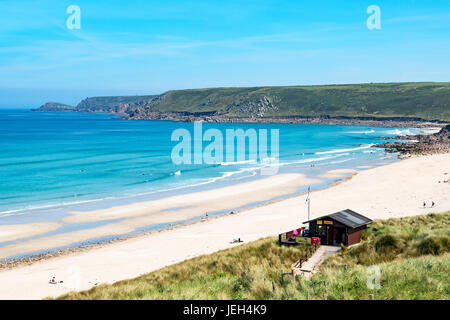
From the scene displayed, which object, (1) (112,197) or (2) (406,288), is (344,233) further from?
(1) (112,197)

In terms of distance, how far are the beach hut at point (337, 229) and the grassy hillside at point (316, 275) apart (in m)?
0.89

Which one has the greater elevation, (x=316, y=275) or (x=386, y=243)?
(x=316, y=275)

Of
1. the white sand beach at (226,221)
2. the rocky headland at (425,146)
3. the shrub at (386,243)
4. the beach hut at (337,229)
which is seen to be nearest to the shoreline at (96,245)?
the white sand beach at (226,221)

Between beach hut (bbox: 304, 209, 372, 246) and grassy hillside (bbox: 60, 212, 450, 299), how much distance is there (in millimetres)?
888

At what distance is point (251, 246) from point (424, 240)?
8.15 meters

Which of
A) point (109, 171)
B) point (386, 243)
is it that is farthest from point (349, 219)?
point (109, 171)

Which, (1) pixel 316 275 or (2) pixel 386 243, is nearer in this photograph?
(1) pixel 316 275

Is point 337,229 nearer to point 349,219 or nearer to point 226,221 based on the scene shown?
point 349,219

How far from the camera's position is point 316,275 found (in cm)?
1387

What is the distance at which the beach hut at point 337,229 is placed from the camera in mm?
20828

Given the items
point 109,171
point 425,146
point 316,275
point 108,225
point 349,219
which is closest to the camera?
point 316,275

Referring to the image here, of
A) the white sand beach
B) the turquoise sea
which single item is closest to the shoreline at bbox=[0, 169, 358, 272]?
the white sand beach

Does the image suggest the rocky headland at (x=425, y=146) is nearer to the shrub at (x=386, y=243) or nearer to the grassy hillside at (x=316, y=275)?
the grassy hillside at (x=316, y=275)

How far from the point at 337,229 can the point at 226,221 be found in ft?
44.1
